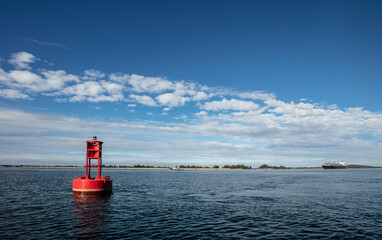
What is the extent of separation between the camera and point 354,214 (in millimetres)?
25750

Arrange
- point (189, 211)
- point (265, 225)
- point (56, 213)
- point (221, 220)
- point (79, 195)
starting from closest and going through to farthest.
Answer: point (265, 225)
point (221, 220)
point (56, 213)
point (189, 211)
point (79, 195)

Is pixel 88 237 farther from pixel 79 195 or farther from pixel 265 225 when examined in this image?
pixel 79 195

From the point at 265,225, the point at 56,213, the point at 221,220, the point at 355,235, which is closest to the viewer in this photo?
the point at 355,235

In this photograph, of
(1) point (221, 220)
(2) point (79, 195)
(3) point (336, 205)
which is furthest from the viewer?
(2) point (79, 195)

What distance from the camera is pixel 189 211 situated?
87.8 feet

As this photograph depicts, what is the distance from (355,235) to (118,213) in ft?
70.8

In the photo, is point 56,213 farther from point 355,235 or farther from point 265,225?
point 355,235

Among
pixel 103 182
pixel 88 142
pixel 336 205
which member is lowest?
pixel 336 205

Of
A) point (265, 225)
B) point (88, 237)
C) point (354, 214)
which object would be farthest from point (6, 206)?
point (354, 214)

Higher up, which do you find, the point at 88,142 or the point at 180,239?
the point at 88,142

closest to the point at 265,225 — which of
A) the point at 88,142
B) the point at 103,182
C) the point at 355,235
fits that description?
the point at 355,235

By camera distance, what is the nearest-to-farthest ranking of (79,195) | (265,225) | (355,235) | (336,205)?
(355,235) → (265,225) → (336,205) → (79,195)

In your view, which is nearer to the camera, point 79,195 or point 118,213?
point 118,213

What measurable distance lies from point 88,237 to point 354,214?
26.3 metres
